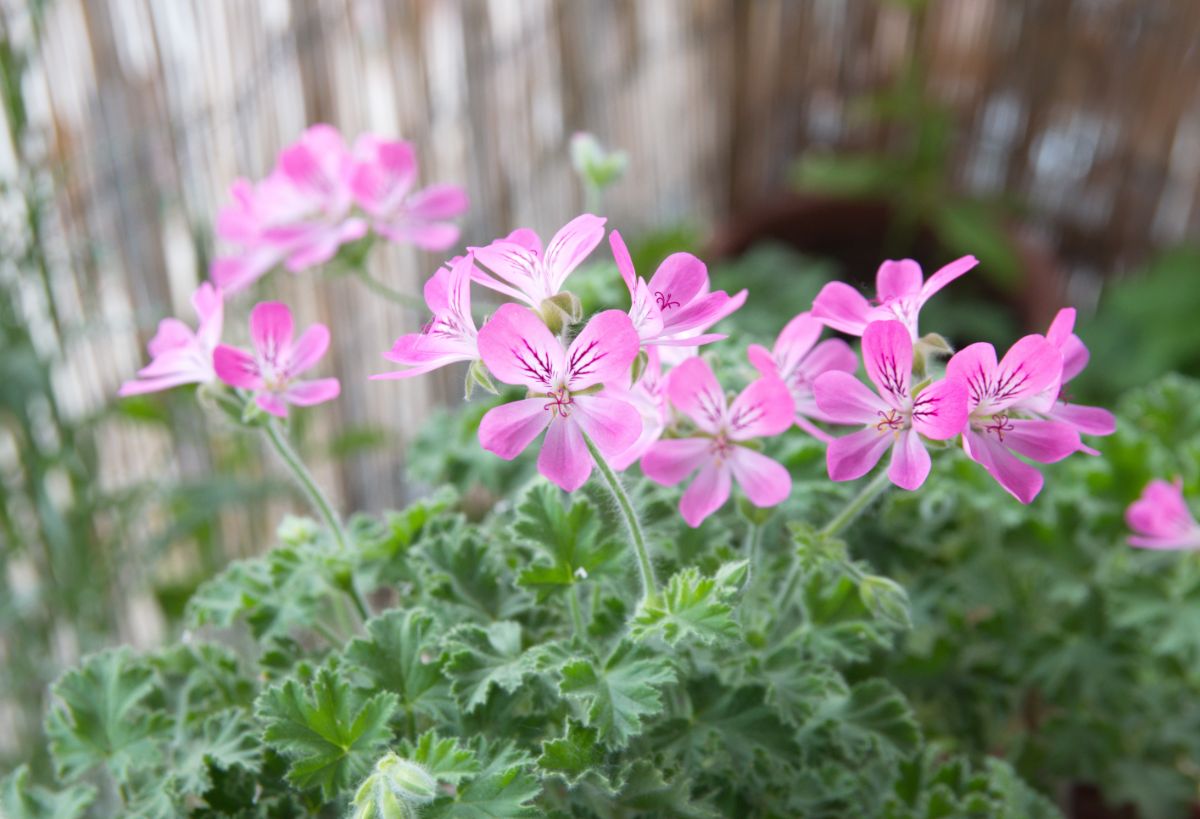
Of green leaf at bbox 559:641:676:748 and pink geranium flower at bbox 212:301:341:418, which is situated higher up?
pink geranium flower at bbox 212:301:341:418

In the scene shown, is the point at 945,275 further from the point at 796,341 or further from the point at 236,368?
the point at 236,368

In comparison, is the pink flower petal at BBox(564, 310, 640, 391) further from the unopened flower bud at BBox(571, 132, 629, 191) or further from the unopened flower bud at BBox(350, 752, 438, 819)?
the unopened flower bud at BBox(571, 132, 629, 191)

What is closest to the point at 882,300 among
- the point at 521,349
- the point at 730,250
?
the point at 521,349

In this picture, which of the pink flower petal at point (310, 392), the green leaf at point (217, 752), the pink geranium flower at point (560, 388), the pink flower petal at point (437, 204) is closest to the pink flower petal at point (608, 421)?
the pink geranium flower at point (560, 388)

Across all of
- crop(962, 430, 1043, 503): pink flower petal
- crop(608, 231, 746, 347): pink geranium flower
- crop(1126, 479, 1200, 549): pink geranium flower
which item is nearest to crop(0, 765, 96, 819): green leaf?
crop(608, 231, 746, 347): pink geranium flower

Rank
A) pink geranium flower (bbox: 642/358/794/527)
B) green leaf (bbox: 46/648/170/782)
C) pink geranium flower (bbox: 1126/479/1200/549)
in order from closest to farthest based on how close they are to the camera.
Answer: pink geranium flower (bbox: 642/358/794/527)
green leaf (bbox: 46/648/170/782)
pink geranium flower (bbox: 1126/479/1200/549)

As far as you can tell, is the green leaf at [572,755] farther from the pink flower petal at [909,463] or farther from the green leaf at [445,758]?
the pink flower petal at [909,463]
